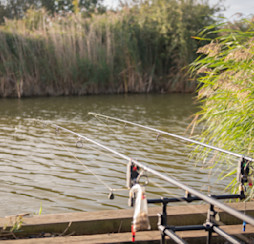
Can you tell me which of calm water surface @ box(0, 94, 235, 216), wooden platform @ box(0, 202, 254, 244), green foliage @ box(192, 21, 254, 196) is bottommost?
calm water surface @ box(0, 94, 235, 216)

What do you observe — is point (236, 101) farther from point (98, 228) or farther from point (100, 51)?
point (100, 51)

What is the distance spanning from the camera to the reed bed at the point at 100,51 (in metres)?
17.7

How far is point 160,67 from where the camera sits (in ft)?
69.7

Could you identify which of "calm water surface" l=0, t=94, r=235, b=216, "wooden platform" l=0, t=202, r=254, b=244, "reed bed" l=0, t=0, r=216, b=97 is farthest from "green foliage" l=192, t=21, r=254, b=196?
"reed bed" l=0, t=0, r=216, b=97

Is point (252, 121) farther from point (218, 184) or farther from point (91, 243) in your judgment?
point (91, 243)

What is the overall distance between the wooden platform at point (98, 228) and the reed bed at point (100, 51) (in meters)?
14.6

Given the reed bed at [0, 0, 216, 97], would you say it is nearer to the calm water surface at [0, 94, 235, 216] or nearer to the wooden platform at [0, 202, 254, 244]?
the calm water surface at [0, 94, 235, 216]

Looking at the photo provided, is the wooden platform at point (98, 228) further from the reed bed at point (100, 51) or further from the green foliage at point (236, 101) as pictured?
the reed bed at point (100, 51)

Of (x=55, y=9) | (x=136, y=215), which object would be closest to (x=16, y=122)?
(x=136, y=215)

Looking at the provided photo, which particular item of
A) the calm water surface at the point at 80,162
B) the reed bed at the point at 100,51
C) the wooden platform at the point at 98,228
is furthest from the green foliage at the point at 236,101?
the reed bed at the point at 100,51

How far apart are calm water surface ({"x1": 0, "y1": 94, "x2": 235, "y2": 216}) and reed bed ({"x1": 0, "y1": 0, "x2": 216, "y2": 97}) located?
492 centimetres

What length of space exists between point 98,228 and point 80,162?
3.08m

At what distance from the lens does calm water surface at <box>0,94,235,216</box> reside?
5.02m

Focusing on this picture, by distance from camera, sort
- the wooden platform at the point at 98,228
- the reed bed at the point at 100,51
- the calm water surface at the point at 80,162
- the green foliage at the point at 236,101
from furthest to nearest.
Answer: the reed bed at the point at 100,51, the calm water surface at the point at 80,162, the green foliage at the point at 236,101, the wooden platform at the point at 98,228
